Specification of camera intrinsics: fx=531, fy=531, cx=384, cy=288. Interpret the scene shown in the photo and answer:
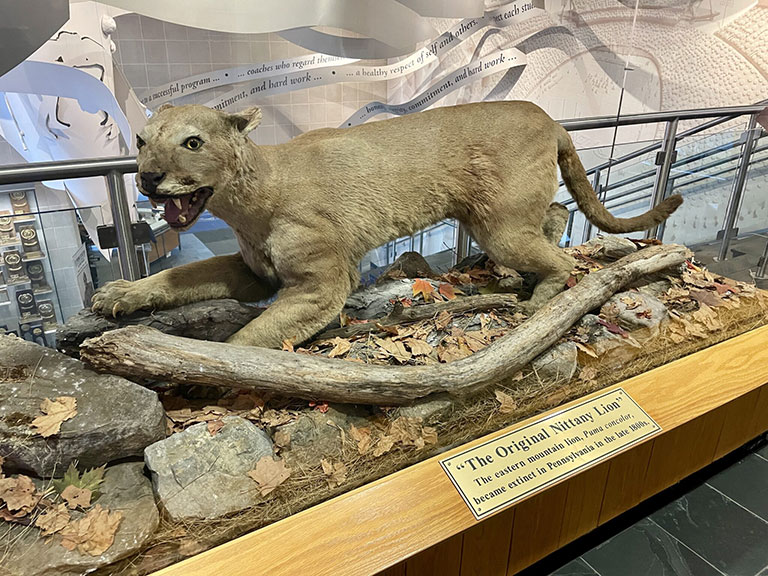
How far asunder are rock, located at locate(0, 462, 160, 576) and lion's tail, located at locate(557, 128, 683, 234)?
7.26ft

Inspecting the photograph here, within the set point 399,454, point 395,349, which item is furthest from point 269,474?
point 395,349

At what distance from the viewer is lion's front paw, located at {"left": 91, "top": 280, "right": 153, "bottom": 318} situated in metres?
1.91

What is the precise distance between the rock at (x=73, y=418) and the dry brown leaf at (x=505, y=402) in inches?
45.7

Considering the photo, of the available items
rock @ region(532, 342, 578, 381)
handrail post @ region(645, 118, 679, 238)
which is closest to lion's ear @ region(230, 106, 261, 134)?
rock @ region(532, 342, 578, 381)

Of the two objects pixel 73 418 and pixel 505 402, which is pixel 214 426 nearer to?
pixel 73 418

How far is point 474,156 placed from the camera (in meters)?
2.27

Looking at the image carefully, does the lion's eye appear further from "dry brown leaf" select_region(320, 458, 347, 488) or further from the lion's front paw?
"dry brown leaf" select_region(320, 458, 347, 488)

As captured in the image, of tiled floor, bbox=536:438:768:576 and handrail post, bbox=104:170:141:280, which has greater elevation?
handrail post, bbox=104:170:141:280

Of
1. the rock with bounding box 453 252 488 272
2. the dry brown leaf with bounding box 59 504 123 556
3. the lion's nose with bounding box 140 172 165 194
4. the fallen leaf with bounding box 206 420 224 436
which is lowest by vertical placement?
the rock with bounding box 453 252 488 272

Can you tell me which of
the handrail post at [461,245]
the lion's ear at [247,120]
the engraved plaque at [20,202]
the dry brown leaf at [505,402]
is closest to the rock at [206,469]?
the dry brown leaf at [505,402]

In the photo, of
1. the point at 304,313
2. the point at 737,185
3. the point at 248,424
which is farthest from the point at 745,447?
the point at 248,424

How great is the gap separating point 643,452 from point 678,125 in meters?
2.35

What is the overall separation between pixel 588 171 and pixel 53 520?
10.6ft

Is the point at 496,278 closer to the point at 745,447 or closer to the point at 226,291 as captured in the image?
the point at 226,291
